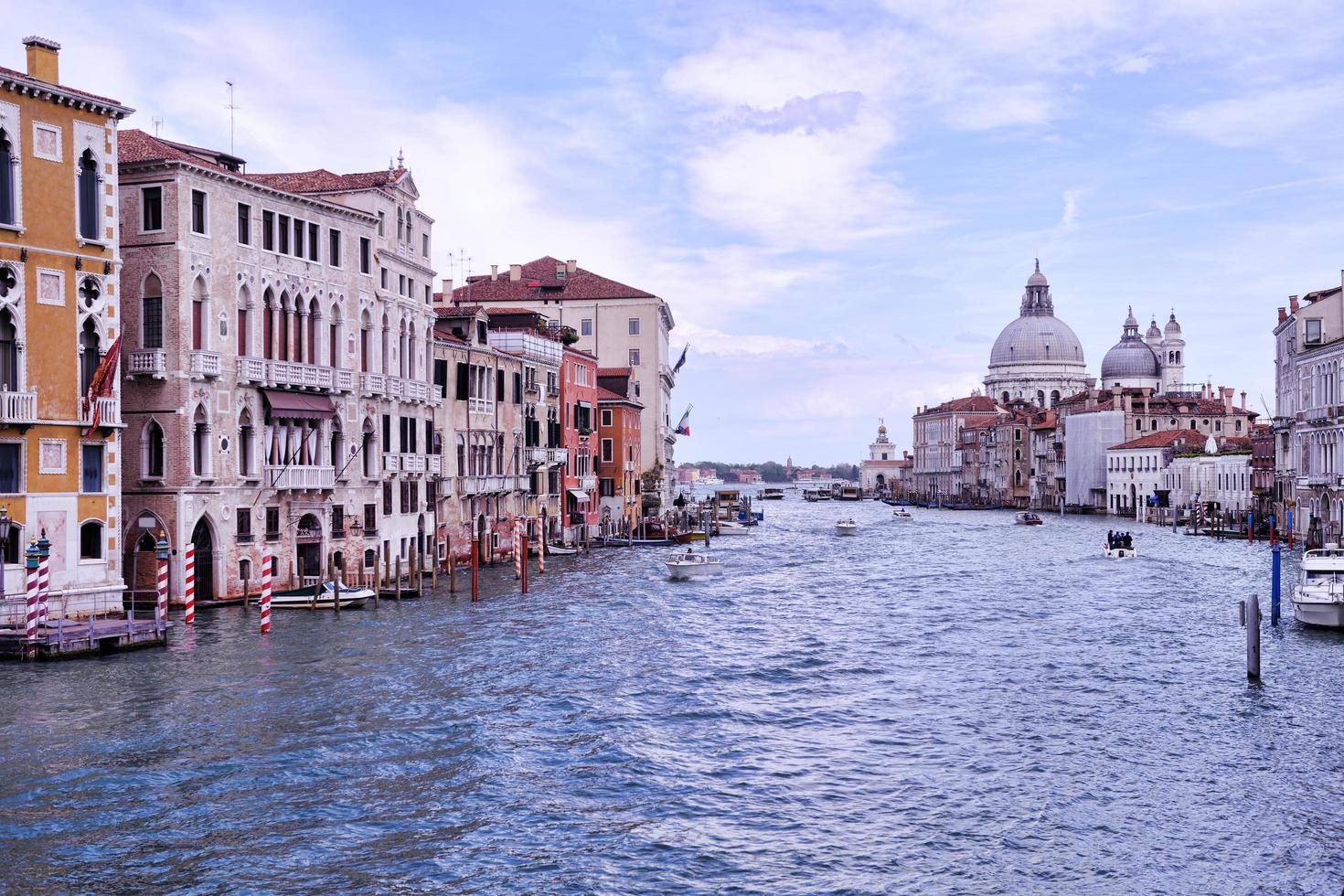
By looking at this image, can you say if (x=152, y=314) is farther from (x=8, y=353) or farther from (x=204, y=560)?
(x=204, y=560)

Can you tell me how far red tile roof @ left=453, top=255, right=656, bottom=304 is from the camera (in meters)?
70.2

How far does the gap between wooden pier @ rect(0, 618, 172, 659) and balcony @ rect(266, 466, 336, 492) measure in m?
8.25

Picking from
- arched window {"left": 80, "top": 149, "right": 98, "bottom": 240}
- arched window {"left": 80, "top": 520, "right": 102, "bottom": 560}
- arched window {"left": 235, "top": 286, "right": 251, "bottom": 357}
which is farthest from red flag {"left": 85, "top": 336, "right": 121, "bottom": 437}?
arched window {"left": 235, "top": 286, "right": 251, "bottom": 357}

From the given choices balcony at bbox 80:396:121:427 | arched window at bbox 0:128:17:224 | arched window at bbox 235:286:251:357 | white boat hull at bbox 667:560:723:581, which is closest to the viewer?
arched window at bbox 0:128:17:224

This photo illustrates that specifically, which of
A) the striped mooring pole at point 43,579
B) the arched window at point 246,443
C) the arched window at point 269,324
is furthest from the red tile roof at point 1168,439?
the striped mooring pole at point 43,579

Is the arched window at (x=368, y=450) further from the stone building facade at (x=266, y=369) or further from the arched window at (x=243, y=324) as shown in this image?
the arched window at (x=243, y=324)

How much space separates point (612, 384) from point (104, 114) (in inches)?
1661

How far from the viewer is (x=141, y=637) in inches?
934

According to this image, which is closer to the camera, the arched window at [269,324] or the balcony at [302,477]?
the balcony at [302,477]

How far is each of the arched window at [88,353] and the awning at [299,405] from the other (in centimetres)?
588

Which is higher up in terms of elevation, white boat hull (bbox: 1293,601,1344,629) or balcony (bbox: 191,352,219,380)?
balcony (bbox: 191,352,219,380)

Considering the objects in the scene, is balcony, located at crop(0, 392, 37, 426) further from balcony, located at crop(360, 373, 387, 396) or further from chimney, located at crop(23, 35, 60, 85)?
balcony, located at crop(360, 373, 387, 396)

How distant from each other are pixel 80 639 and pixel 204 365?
872cm

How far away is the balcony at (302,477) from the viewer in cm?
3198
